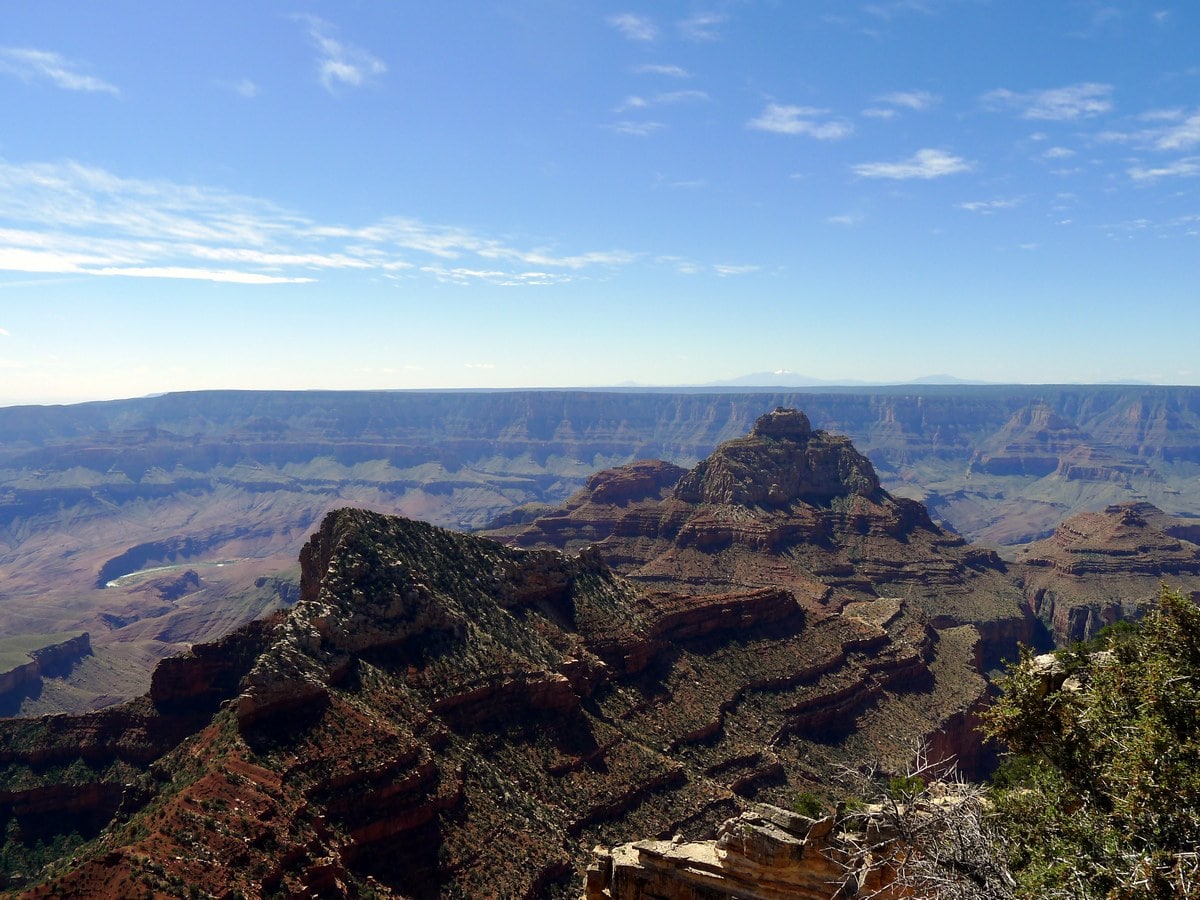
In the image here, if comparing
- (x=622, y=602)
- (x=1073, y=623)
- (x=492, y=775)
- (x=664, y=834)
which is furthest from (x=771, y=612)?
(x=1073, y=623)

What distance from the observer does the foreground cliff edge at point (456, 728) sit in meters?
52.3

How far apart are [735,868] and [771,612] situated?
74146mm

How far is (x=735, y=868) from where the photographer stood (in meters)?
37.1

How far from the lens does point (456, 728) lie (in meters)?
69.2

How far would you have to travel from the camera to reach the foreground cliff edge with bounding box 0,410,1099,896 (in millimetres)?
52281

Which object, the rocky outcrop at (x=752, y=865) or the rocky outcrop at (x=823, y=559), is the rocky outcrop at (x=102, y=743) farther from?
the rocky outcrop at (x=823, y=559)

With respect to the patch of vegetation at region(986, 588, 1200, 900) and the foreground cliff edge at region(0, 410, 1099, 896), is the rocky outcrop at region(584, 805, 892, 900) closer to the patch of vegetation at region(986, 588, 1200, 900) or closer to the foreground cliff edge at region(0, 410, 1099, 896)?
the patch of vegetation at region(986, 588, 1200, 900)

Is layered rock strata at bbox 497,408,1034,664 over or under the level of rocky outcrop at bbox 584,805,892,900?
under

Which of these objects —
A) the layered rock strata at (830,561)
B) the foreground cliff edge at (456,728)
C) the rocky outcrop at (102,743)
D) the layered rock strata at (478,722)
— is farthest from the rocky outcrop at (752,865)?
the layered rock strata at (830,561)

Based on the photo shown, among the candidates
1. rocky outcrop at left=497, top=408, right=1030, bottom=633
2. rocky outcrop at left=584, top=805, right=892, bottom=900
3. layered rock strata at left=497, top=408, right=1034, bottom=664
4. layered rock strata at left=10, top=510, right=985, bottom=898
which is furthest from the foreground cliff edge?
rocky outcrop at left=497, top=408, right=1030, bottom=633

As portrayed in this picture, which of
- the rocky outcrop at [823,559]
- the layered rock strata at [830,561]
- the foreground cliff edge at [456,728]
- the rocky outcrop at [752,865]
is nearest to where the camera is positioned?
the rocky outcrop at [752,865]

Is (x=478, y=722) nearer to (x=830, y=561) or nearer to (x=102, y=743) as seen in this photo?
(x=102, y=743)

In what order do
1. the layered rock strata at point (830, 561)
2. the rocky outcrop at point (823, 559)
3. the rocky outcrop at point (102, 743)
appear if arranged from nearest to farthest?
the rocky outcrop at point (102, 743), the layered rock strata at point (830, 561), the rocky outcrop at point (823, 559)

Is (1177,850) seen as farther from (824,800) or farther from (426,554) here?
(426,554)
